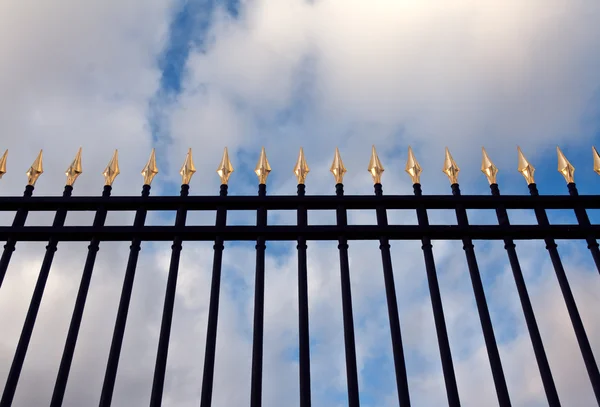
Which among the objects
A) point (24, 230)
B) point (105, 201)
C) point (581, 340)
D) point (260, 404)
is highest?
point (105, 201)

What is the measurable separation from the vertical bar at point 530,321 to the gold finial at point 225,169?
9.05ft

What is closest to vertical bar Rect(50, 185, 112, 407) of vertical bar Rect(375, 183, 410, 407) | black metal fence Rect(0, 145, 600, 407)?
black metal fence Rect(0, 145, 600, 407)

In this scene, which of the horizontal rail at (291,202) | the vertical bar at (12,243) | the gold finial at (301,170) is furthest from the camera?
the gold finial at (301,170)

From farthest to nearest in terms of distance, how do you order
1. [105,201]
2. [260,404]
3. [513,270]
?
[105,201], [513,270], [260,404]

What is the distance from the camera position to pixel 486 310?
496 cm

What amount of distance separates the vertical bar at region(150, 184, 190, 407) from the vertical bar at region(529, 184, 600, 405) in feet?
11.5

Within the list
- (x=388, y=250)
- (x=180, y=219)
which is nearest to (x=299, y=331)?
(x=388, y=250)

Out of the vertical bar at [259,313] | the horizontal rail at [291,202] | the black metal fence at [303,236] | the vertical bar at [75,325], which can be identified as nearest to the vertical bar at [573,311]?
the black metal fence at [303,236]

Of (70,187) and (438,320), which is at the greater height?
(70,187)

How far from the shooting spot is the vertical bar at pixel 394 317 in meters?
4.52

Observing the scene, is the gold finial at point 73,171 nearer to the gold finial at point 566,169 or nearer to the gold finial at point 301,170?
the gold finial at point 301,170

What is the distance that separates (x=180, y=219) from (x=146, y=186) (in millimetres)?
547

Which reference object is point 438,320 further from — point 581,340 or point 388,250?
point 581,340

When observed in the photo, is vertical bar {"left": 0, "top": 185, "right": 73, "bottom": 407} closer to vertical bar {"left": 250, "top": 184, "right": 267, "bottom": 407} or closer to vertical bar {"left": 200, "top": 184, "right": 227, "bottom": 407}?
vertical bar {"left": 200, "top": 184, "right": 227, "bottom": 407}
